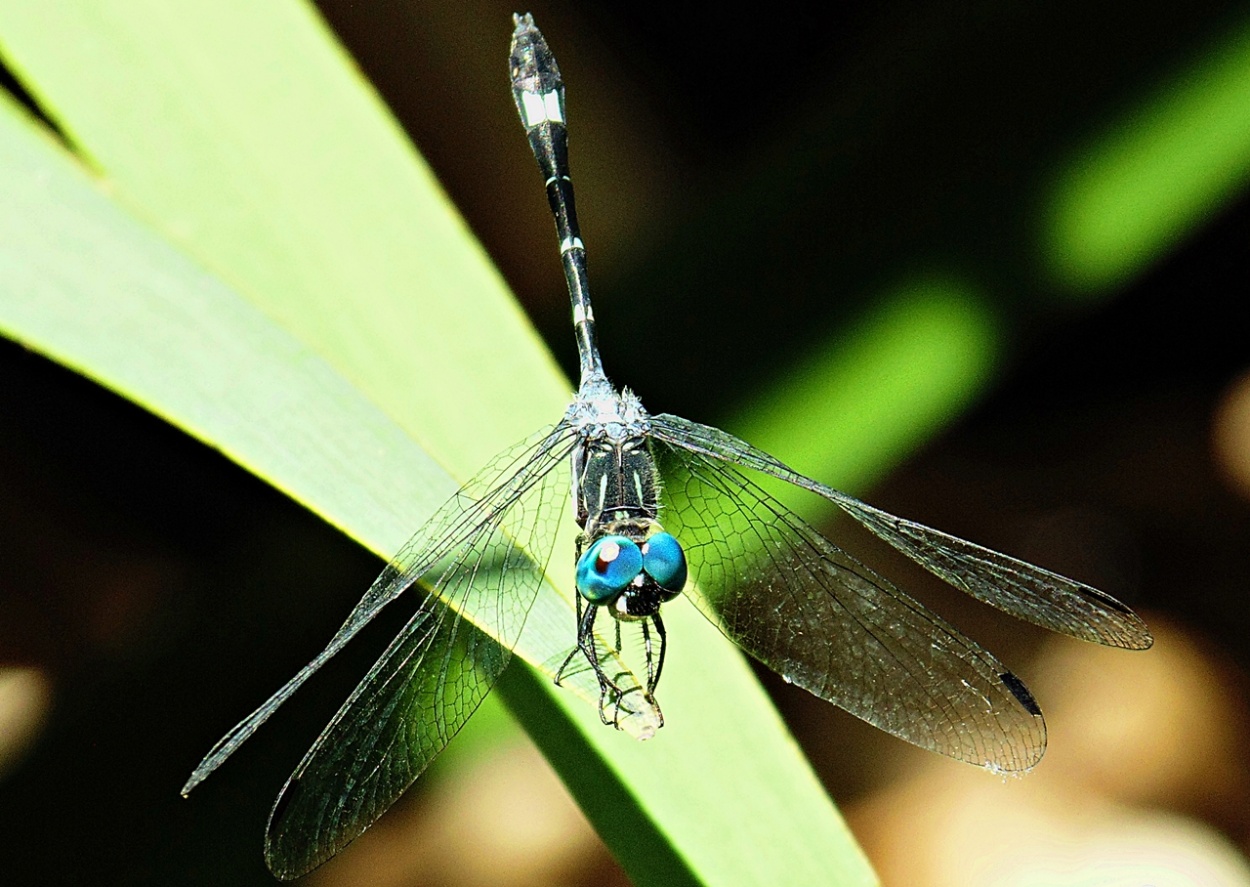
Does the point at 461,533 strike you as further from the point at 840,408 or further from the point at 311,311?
the point at 840,408

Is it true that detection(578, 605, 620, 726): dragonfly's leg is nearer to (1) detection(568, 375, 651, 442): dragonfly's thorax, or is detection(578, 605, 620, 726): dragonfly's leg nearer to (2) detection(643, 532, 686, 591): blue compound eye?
(2) detection(643, 532, 686, 591): blue compound eye

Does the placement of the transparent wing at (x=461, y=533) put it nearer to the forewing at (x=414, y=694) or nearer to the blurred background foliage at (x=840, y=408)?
the forewing at (x=414, y=694)

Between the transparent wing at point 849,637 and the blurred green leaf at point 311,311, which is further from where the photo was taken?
the transparent wing at point 849,637

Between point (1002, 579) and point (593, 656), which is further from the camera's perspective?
point (1002, 579)

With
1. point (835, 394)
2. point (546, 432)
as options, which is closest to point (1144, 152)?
point (835, 394)

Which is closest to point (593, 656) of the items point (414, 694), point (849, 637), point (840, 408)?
point (414, 694)

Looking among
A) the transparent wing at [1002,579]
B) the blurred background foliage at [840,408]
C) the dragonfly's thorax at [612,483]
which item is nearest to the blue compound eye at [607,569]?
the dragonfly's thorax at [612,483]

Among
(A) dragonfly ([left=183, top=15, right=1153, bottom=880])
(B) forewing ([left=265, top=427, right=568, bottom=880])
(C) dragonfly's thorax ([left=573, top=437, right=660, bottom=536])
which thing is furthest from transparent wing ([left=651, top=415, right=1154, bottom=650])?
(B) forewing ([left=265, top=427, right=568, bottom=880])
